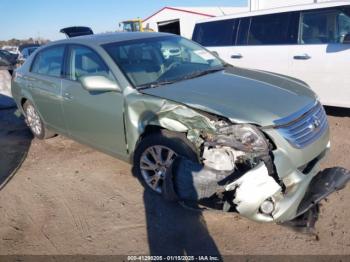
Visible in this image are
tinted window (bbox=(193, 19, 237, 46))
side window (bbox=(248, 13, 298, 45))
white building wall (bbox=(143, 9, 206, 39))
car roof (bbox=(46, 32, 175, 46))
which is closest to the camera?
car roof (bbox=(46, 32, 175, 46))

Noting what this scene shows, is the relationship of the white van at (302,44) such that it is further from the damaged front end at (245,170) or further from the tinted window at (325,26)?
the damaged front end at (245,170)

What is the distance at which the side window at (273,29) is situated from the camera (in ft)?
19.4

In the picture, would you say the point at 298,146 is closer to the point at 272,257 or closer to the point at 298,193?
the point at 298,193

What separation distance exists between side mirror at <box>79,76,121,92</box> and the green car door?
0.07 meters

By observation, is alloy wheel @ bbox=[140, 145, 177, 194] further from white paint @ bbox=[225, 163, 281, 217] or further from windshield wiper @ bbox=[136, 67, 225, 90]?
white paint @ bbox=[225, 163, 281, 217]

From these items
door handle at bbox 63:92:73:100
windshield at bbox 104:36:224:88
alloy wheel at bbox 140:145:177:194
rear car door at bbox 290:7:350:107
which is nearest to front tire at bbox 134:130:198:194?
alloy wheel at bbox 140:145:177:194

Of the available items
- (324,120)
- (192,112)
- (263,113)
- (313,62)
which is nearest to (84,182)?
(192,112)

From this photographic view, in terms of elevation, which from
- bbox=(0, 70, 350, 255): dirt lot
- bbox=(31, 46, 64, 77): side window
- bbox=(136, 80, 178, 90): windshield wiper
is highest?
bbox=(31, 46, 64, 77): side window

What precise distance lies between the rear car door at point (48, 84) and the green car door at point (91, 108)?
0.20 metres

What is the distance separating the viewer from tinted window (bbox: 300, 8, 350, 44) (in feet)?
17.7

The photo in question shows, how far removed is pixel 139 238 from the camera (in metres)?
3.04

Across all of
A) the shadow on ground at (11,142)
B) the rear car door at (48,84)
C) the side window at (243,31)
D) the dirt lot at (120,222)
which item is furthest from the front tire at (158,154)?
the side window at (243,31)

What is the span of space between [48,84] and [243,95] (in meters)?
2.86


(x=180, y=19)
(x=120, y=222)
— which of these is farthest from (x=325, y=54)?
(x=180, y=19)
